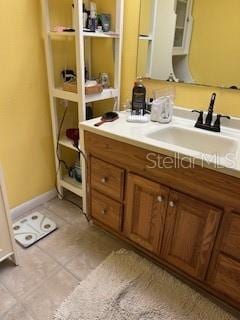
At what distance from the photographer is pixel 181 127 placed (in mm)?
1456

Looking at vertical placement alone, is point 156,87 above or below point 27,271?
above

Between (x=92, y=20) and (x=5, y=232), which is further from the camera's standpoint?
(x=92, y=20)

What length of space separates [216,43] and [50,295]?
166cm

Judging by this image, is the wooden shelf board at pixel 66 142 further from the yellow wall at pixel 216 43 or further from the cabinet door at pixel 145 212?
the yellow wall at pixel 216 43

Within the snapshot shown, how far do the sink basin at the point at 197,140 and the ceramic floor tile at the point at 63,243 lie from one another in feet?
3.01

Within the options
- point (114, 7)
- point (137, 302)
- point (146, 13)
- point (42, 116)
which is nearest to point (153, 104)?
point (146, 13)

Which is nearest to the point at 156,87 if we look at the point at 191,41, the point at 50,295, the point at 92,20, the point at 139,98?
the point at 139,98

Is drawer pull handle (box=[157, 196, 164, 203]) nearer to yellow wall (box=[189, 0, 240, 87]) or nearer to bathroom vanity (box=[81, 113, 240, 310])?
bathroom vanity (box=[81, 113, 240, 310])

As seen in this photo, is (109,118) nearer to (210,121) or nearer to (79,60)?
(79,60)

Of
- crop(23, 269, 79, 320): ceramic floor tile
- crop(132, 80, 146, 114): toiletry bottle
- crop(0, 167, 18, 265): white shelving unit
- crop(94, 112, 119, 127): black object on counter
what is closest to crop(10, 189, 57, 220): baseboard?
crop(0, 167, 18, 265): white shelving unit

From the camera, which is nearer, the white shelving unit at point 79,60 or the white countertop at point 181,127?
the white countertop at point 181,127

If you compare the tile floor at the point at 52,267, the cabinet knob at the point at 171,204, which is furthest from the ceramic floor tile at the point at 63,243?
the cabinet knob at the point at 171,204

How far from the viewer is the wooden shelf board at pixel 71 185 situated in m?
1.92

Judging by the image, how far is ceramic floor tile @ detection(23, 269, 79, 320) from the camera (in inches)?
48.6
